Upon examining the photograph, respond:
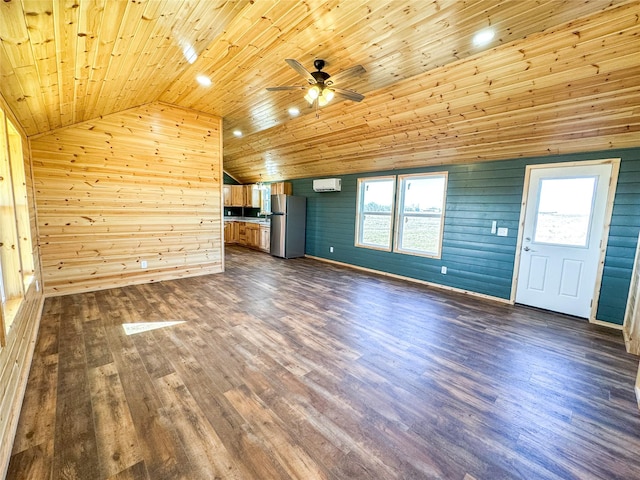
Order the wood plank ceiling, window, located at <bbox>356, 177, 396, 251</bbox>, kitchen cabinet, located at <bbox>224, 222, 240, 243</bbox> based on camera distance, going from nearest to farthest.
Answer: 1. the wood plank ceiling
2. window, located at <bbox>356, 177, 396, 251</bbox>
3. kitchen cabinet, located at <bbox>224, 222, 240, 243</bbox>

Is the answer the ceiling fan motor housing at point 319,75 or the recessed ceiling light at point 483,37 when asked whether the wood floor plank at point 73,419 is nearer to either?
the ceiling fan motor housing at point 319,75

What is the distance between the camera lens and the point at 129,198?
4.37 metres

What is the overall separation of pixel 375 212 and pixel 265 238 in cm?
363

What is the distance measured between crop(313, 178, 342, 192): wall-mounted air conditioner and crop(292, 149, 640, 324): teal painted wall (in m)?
0.32

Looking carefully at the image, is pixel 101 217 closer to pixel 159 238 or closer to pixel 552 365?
pixel 159 238

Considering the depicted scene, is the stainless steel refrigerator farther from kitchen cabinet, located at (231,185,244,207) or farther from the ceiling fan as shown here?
the ceiling fan

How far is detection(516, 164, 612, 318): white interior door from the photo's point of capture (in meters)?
3.47

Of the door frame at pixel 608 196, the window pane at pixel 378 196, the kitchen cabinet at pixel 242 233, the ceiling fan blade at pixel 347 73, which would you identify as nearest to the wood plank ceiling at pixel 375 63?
the door frame at pixel 608 196

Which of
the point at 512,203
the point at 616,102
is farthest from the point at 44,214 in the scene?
the point at 616,102

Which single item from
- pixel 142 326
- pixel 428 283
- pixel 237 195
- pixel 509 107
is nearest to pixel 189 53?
pixel 142 326

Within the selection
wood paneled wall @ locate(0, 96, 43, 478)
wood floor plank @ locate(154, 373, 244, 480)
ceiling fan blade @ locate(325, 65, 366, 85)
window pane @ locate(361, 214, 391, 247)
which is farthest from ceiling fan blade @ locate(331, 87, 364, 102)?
window pane @ locate(361, 214, 391, 247)

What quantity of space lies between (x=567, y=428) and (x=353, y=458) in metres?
1.41

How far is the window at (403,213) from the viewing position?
16.3ft

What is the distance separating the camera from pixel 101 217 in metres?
4.17
